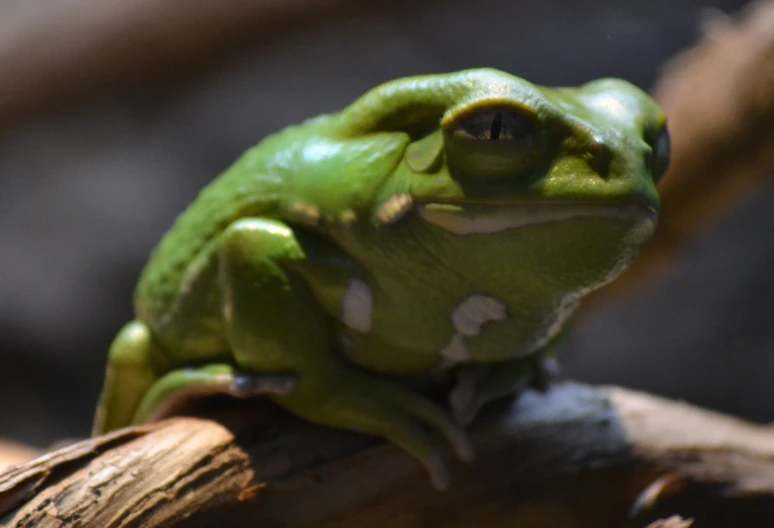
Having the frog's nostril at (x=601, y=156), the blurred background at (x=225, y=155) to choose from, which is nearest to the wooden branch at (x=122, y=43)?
the blurred background at (x=225, y=155)

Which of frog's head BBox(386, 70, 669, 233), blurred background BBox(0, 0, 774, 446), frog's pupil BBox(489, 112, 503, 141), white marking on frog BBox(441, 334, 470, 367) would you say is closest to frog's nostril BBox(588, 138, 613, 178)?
frog's head BBox(386, 70, 669, 233)

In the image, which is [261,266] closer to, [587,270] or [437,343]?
[437,343]

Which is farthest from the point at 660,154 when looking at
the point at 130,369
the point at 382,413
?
the point at 130,369

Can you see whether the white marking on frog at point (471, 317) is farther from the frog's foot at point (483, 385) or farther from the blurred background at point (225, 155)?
the blurred background at point (225, 155)

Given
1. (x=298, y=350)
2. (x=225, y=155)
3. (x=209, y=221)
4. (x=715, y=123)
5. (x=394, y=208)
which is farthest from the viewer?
(x=225, y=155)

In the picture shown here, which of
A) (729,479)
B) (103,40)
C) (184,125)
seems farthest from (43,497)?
(184,125)

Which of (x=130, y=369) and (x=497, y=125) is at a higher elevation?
(x=497, y=125)

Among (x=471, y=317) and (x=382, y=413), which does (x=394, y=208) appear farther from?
(x=382, y=413)
